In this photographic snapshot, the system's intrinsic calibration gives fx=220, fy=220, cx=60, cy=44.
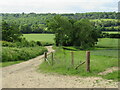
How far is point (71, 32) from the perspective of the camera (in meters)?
74.6

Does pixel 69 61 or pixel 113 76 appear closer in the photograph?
pixel 113 76

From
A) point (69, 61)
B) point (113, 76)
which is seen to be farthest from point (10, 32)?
point (113, 76)

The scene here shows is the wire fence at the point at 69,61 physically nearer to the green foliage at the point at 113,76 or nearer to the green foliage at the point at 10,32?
the green foliage at the point at 113,76

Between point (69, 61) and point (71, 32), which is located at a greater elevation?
point (71, 32)

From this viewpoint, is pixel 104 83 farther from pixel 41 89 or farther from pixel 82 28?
pixel 82 28

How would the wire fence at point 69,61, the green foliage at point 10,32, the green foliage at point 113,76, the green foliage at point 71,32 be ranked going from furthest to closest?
1. the green foliage at point 71,32
2. the green foliage at point 10,32
3. the wire fence at point 69,61
4. the green foliage at point 113,76

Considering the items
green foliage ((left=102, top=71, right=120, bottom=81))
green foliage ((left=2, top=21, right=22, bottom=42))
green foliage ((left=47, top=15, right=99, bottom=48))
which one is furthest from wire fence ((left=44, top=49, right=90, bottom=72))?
green foliage ((left=47, top=15, right=99, bottom=48))

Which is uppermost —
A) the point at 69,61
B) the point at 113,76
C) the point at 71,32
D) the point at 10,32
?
the point at 10,32

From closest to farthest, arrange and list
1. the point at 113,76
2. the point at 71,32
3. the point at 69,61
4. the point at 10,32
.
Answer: the point at 113,76, the point at 69,61, the point at 10,32, the point at 71,32

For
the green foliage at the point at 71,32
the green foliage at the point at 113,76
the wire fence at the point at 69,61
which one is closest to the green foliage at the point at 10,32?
the green foliage at the point at 71,32

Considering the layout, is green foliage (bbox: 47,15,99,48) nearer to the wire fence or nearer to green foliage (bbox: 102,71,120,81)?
the wire fence

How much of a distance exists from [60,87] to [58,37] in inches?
2484

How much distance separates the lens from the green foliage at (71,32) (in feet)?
242

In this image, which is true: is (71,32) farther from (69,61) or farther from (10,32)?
(69,61)
